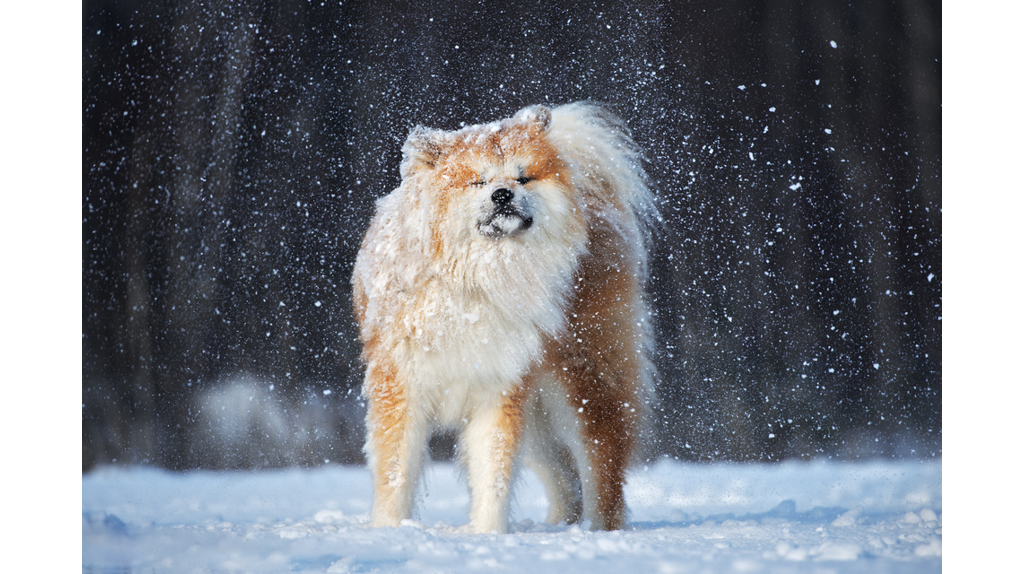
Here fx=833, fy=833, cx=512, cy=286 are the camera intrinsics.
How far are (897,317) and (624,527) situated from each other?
36.3 inches

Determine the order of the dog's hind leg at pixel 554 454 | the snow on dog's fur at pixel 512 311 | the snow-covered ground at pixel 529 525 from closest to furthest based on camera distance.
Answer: the snow-covered ground at pixel 529 525
the snow on dog's fur at pixel 512 311
the dog's hind leg at pixel 554 454

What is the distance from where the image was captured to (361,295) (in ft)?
7.22

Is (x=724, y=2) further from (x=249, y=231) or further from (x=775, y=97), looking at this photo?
(x=249, y=231)

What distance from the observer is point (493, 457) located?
204cm

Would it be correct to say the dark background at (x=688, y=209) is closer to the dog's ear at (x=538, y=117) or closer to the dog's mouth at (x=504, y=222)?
the dog's ear at (x=538, y=117)

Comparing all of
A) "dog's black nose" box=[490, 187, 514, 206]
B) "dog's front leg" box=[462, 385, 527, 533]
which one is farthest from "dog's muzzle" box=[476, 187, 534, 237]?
"dog's front leg" box=[462, 385, 527, 533]

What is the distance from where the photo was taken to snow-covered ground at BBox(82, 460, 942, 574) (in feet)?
6.40

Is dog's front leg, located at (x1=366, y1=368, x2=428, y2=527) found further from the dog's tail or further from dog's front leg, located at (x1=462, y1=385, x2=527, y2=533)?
the dog's tail

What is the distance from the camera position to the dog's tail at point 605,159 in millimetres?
2174

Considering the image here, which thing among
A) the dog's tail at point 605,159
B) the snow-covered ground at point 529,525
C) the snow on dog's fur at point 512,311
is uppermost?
the dog's tail at point 605,159

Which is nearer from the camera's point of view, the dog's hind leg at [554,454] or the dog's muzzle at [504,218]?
the dog's muzzle at [504,218]

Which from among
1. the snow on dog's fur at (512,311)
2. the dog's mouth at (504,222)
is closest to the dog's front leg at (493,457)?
the snow on dog's fur at (512,311)

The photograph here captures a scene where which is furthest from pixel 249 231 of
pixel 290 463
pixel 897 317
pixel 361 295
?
pixel 897 317

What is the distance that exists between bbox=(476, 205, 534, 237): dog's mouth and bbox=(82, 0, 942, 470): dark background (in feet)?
1.06
